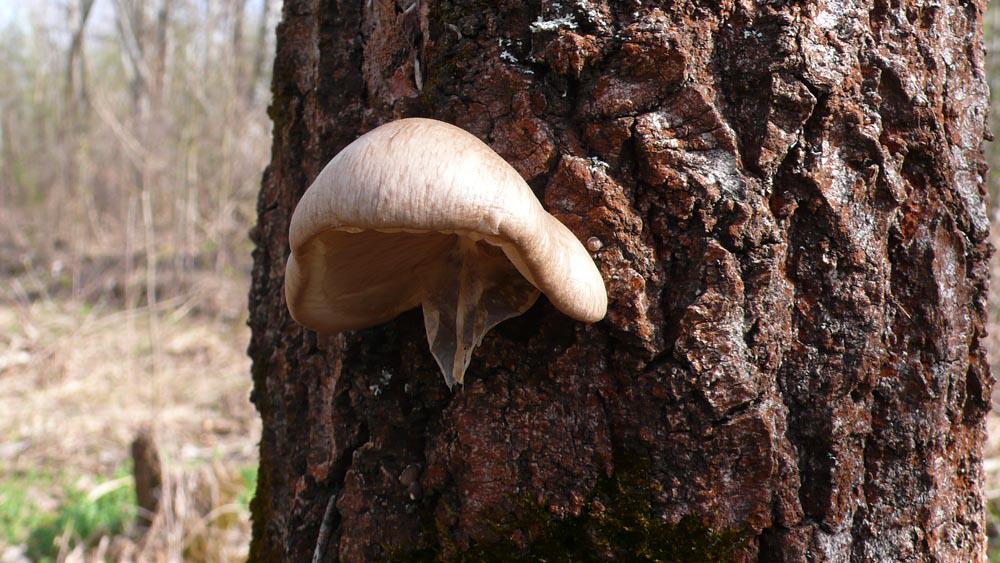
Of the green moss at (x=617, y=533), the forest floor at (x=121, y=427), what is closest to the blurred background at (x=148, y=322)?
the forest floor at (x=121, y=427)

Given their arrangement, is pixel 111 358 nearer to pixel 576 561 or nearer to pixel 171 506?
pixel 171 506

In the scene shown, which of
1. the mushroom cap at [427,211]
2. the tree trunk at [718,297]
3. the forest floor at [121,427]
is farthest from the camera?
the forest floor at [121,427]

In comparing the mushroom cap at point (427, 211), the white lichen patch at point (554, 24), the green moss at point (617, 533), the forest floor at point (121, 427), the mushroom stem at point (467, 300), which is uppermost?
the white lichen patch at point (554, 24)

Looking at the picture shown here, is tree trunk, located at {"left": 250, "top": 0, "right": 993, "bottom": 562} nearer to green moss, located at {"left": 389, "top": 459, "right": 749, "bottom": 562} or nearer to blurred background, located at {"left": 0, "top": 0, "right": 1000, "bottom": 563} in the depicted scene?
green moss, located at {"left": 389, "top": 459, "right": 749, "bottom": 562}

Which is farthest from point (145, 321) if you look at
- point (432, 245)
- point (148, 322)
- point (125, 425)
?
point (432, 245)

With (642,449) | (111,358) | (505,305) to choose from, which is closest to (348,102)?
(505,305)

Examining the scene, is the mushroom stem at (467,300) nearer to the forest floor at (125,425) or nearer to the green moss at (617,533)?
the green moss at (617,533)

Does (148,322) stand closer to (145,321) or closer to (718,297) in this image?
(145,321)
